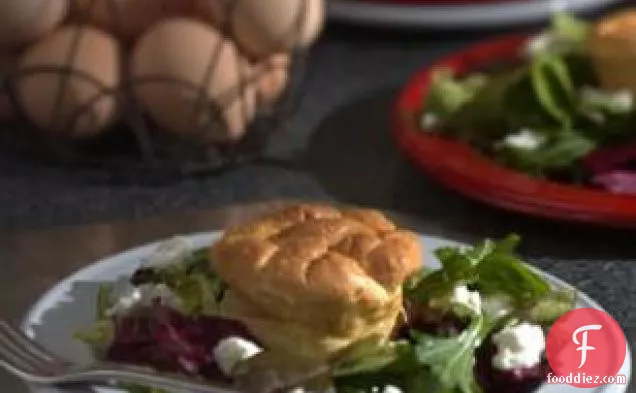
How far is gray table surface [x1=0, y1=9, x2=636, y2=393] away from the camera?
87 centimetres

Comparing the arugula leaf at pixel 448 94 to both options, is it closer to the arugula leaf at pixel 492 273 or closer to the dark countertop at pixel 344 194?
the dark countertop at pixel 344 194

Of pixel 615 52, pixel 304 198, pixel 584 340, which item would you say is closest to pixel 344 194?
pixel 304 198

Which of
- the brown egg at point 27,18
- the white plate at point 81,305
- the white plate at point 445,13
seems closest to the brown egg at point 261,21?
the brown egg at point 27,18

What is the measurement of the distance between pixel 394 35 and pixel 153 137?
43cm

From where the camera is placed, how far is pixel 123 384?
2.11 feet

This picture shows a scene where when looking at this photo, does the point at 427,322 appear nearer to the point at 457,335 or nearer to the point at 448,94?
the point at 457,335

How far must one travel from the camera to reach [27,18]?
953 mm

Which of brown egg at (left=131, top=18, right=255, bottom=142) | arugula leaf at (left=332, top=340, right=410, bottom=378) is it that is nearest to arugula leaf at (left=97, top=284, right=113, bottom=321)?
arugula leaf at (left=332, top=340, right=410, bottom=378)

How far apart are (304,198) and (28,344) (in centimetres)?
36

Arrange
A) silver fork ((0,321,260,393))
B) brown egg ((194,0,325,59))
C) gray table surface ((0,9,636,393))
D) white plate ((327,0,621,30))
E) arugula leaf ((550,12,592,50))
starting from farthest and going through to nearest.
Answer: white plate ((327,0,621,30))
arugula leaf ((550,12,592,50))
brown egg ((194,0,325,59))
gray table surface ((0,9,636,393))
silver fork ((0,321,260,393))

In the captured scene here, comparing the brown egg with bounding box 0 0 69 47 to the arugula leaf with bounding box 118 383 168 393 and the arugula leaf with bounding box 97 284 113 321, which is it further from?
the arugula leaf with bounding box 118 383 168 393

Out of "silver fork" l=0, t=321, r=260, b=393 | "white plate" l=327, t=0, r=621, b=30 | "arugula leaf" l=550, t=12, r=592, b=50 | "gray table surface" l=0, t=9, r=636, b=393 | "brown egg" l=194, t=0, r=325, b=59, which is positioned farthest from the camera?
"white plate" l=327, t=0, r=621, b=30

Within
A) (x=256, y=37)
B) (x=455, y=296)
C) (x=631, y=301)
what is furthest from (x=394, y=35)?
(x=455, y=296)

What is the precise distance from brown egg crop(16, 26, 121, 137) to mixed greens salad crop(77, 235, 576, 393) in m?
0.26
